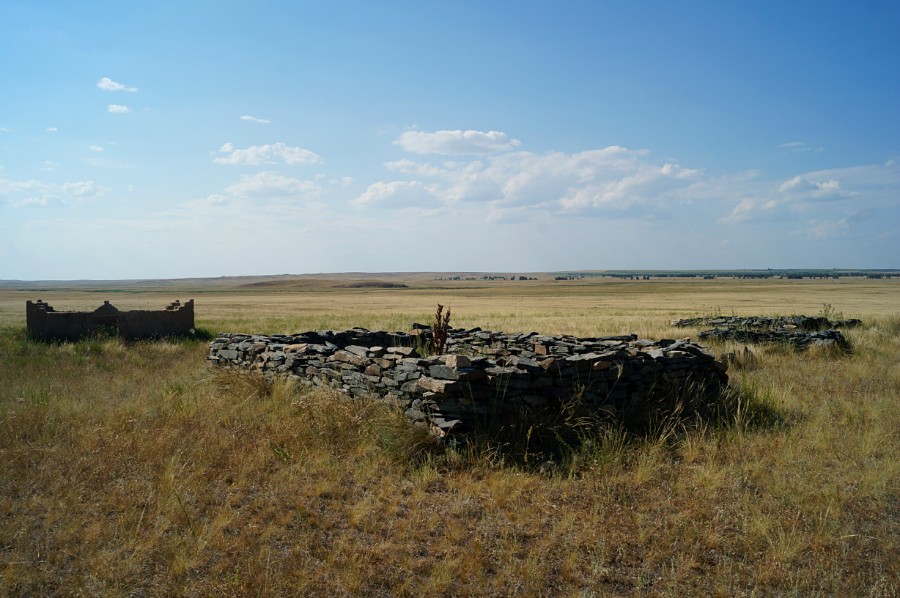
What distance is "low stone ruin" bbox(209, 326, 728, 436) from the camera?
24.7 ft

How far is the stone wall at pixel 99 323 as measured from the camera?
2059 cm

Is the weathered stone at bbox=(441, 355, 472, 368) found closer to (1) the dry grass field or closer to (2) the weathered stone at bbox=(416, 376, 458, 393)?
(2) the weathered stone at bbox=(416, 376, 458, 393)

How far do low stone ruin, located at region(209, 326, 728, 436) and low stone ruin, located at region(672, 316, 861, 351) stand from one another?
313 inches

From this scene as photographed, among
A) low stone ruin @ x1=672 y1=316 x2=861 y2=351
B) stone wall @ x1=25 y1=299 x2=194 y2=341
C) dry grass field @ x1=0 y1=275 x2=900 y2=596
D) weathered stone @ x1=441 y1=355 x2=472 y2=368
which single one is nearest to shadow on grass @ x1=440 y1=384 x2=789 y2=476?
dry grass field @ x1=0 y1=275 x2=900 y2=596

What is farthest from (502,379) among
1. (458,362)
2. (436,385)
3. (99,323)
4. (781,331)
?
(99,323)

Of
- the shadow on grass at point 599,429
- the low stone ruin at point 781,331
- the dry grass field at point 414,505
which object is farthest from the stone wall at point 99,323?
the low stone ruin at point 781,331

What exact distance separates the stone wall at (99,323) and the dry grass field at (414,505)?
41.6ft

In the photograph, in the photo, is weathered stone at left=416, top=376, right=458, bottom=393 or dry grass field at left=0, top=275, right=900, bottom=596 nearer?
dry grass field at left=0, top=275, right=900, bottom=596

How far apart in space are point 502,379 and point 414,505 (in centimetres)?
226

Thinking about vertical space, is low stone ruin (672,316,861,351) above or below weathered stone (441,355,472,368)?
below

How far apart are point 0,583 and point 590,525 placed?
4839mm

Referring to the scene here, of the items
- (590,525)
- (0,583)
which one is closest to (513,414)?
(590,525)

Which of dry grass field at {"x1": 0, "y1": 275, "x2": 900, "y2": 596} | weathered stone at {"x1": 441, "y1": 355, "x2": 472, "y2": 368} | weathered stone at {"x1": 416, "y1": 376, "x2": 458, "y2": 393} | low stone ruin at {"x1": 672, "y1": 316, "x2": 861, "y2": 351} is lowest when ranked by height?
dry grass field at {"x1": 0, "y1": 275, "x2": 900, "y2": 596}

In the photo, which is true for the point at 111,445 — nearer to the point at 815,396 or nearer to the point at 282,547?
the point at 282,547
